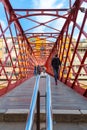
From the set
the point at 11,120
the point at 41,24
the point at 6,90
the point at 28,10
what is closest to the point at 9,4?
the point at 28,10

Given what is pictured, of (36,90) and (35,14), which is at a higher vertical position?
(36,90)

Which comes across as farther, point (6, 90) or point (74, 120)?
point (6, 90)

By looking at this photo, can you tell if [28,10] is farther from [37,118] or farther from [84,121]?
[37,118]

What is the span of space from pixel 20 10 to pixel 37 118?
11286 millimetres

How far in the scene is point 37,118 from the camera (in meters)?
3.38

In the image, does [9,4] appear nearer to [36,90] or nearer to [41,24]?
[41,24]

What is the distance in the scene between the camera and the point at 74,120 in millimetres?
4621

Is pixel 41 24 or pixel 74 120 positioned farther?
pixel 41 24

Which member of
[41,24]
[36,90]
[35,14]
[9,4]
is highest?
[36,90]

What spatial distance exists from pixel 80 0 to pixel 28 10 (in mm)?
5503

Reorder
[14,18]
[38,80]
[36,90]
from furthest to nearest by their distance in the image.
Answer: [14,18] → [38,80] → [36,90]

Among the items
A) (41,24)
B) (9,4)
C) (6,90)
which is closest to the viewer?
(6,90)

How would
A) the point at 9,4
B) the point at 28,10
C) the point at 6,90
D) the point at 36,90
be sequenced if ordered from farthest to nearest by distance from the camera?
the point at 28,10, the point at 9,4, the point at 6,90, the point at 36,90

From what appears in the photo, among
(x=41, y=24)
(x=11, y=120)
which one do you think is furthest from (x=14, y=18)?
(x=11, y=120)
